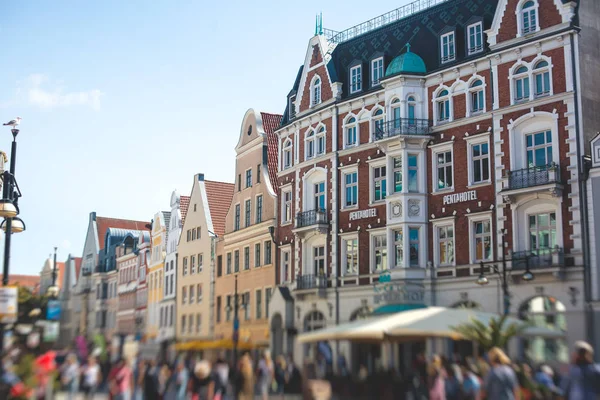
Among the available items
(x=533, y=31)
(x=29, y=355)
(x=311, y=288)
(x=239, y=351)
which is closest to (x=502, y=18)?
(x=533, y=31)

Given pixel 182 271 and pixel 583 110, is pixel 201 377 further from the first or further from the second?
pixel 182 271

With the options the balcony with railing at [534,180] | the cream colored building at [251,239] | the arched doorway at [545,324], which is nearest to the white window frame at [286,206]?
the cream colored building at [251,239]

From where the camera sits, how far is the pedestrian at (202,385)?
22516 mm

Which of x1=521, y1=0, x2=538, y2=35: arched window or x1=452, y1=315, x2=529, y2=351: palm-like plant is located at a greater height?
x1=521, y1=0, x2=538, y2=35: arched window

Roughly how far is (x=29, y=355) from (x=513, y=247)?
2132 centimetres

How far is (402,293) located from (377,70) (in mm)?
12188

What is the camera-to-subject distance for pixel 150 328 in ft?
95.6

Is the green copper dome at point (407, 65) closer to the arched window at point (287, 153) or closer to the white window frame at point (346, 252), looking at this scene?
the white window frame at point (346, 252)

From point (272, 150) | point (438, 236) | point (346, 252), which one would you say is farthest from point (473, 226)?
point (272, 150)

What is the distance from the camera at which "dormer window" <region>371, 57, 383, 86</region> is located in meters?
45.3

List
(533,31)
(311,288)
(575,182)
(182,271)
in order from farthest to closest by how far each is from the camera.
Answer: (182,271)
(311,288)
(533,31)
(575,182)

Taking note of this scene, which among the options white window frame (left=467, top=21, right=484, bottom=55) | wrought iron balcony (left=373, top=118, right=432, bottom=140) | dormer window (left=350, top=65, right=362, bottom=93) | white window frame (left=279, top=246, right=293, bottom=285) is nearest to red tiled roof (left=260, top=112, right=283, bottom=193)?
white window frame (left=279, top=246, right=293, bottom=285)

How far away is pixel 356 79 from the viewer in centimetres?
4662

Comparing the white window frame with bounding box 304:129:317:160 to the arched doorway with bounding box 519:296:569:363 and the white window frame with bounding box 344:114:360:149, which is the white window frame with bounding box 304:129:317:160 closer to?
the white window frame with bounding box 344:114:360:149
